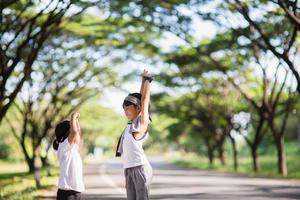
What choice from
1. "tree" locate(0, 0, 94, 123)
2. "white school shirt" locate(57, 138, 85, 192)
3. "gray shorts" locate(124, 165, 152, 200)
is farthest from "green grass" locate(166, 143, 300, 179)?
"gray shorts" locate(124, 165, 152, 200)

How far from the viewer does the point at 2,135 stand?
2512 inches

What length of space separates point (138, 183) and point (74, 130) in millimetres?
1438

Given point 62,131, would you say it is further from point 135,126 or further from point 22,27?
point 22,27

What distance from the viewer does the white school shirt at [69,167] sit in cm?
734

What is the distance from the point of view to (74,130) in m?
7.25

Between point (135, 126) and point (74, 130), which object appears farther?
point (74, 130)

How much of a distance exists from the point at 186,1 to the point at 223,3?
1.92 metres

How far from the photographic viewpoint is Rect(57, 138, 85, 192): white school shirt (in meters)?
7.34

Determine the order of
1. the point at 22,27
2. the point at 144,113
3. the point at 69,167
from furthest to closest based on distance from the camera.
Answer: the point at 22,27
the point at 69,167
the point at 144,113

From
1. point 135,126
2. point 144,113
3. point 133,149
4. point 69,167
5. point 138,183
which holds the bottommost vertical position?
point 138,183

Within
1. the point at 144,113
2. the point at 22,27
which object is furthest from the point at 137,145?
the point at 22,27

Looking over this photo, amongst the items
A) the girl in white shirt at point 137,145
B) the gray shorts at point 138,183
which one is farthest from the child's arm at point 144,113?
the gray shorts at point 138,183

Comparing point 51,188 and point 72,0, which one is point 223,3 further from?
point 51,188

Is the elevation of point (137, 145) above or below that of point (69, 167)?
above
